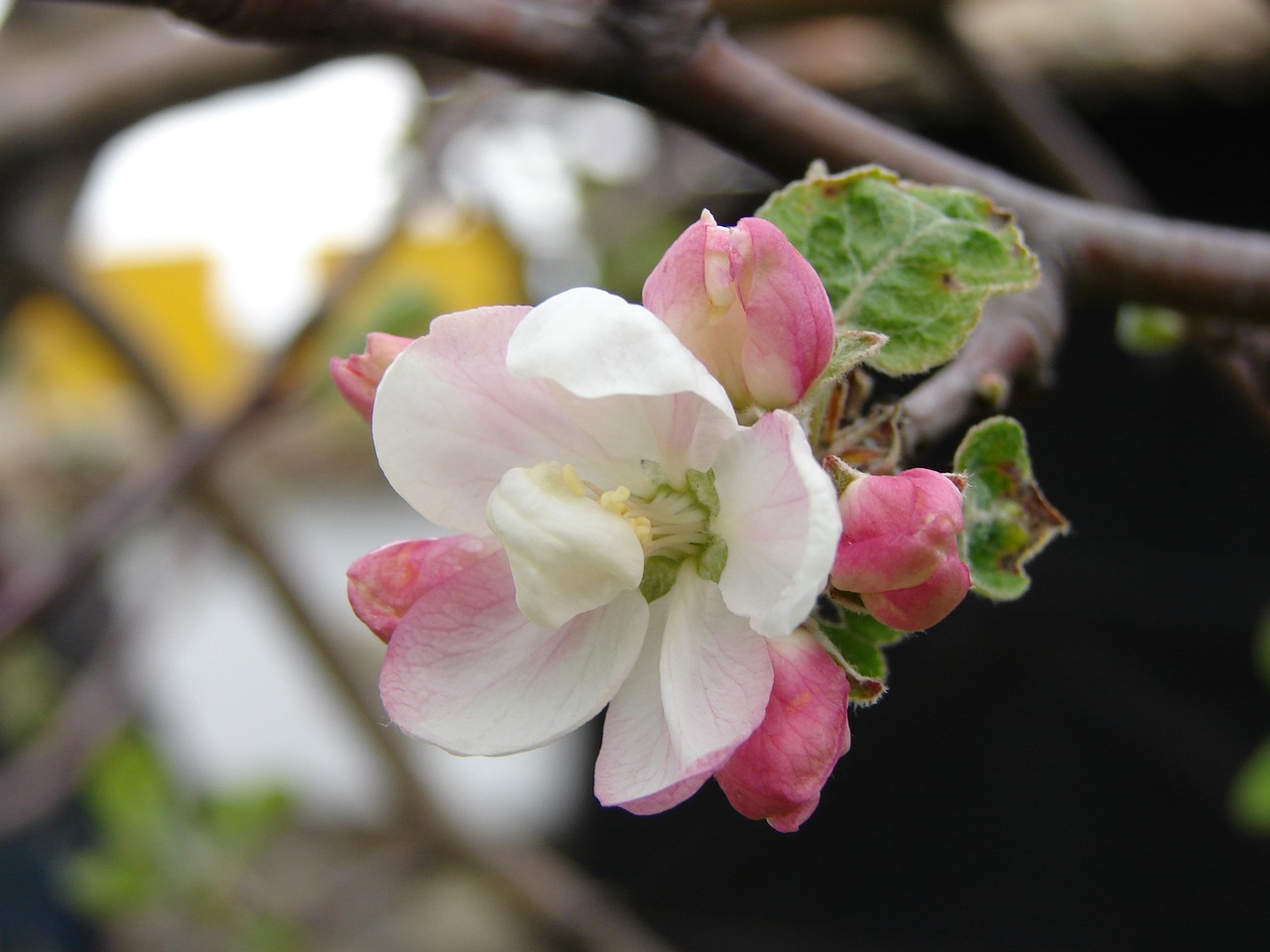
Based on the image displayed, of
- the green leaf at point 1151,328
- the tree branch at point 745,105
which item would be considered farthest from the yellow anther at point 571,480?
the green leaf at point 1151,328

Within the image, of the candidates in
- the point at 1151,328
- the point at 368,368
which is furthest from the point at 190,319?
the point at 368,368

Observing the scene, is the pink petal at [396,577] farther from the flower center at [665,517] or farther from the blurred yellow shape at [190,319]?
the blurred yellow shape at [190,319]

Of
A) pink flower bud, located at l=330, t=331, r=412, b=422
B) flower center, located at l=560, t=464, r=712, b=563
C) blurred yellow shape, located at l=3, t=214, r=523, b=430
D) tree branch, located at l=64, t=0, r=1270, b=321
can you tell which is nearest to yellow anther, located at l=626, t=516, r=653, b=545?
flower center, located at l=560, t=464, r=712, b=563

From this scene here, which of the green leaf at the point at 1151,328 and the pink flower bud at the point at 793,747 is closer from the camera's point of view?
the pink flower bud at the point at 793,747

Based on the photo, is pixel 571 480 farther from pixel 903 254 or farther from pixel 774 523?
pixel 903 254

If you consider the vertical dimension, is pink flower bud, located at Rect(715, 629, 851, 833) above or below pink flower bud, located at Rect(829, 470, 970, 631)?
below

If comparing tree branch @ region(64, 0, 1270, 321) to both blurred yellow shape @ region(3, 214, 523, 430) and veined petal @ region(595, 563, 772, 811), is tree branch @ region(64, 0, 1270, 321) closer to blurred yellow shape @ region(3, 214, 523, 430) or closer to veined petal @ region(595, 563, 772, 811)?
veined petal @ region(595, 563, 772, 811)
